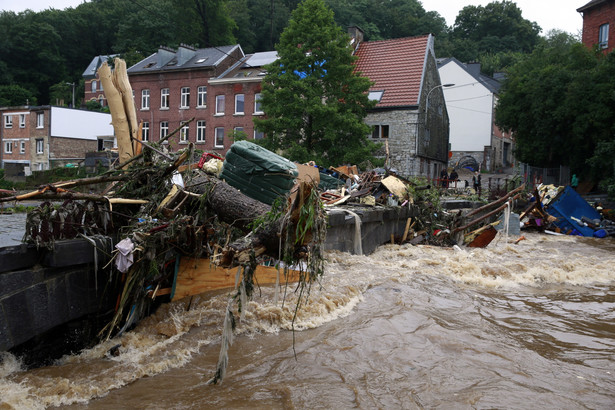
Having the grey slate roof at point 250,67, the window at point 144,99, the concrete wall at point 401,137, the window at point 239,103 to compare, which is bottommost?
the concrete wall at point 401,137

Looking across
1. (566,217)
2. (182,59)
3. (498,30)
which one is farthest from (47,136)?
(498,30)

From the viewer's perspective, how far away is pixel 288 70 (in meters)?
25.5

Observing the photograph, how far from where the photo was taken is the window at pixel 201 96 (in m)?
40.3

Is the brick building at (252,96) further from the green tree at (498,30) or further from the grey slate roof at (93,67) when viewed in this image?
the green tree at (498,30)

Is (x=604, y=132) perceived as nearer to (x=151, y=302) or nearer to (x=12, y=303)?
(x=151, y=302)

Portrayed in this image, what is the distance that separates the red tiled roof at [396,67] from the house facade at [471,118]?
12.7 metres

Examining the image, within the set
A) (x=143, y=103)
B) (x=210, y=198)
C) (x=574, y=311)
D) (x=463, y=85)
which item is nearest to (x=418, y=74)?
(x=463, y=85)

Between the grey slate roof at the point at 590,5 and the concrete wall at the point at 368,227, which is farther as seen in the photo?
the grey slate roof at the point at 590,5

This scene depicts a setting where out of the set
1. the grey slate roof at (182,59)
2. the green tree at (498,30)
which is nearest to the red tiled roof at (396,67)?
the grey slate roof at (182,59)

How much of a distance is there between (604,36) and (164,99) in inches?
1292

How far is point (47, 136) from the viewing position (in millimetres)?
47688

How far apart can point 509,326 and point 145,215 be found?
485cm

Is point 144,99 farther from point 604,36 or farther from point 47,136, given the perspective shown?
point 604,36

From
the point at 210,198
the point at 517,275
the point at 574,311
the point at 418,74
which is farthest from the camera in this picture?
the point at 418,74
